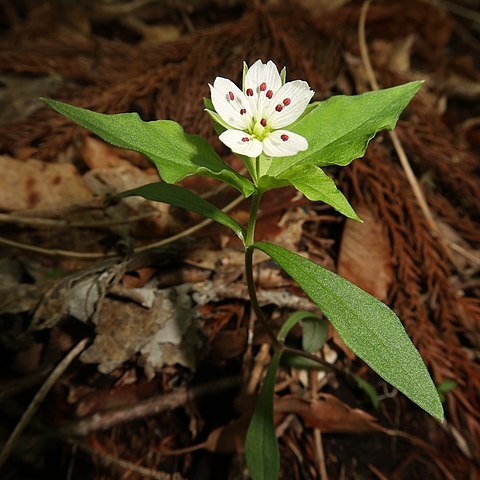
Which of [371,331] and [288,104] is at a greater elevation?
[288,104]

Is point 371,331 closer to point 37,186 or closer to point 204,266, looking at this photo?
point 204,266

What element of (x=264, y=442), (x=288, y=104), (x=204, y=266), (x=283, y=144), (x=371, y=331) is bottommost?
(x=264, y=442)

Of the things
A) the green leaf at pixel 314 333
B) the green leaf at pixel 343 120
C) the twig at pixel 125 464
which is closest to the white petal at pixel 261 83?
the green leaf at pixel 343 120

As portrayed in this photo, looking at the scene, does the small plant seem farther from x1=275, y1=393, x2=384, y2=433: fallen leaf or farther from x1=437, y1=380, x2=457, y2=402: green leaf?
x1=437, y1=380, x2=457, y2=402: green leaf

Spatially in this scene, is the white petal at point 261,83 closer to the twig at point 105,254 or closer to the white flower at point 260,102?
the white flower at point 260,102

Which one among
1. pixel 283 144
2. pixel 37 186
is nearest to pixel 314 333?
pixel 283 144

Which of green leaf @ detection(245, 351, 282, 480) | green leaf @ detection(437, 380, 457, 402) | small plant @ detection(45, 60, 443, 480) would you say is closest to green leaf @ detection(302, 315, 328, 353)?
green leaf @ detection(245, 351, 282, 480)

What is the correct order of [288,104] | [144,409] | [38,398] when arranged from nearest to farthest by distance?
1. [288,104]
2. [38,398]
3. [144,409]

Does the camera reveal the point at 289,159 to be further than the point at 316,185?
Yes
